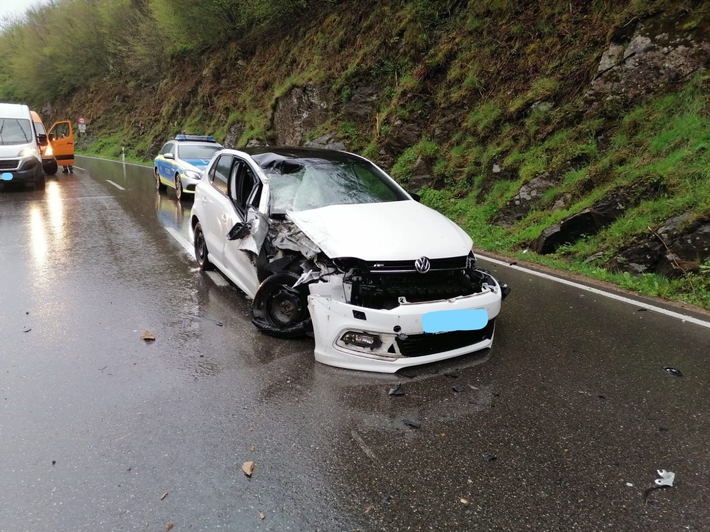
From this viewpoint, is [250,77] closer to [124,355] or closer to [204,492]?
[124,355]

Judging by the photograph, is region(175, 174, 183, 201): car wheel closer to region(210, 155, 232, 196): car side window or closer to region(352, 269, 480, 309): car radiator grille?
region(210, 155, 232, 196): car side window

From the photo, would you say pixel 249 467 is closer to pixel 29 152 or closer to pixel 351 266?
pixel 351 266

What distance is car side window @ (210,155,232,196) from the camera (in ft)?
20.3

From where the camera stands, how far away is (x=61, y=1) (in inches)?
2122

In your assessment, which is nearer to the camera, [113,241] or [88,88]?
[113,241]

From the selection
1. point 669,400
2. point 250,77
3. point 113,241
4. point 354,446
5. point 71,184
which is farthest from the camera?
point 250,77

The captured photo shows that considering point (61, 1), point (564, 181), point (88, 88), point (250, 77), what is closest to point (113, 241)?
point (564, 181)

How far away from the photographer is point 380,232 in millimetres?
4352

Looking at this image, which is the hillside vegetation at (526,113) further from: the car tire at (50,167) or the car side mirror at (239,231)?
the car tire at (50,167)

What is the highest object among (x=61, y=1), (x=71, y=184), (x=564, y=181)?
(x=61, y=1)

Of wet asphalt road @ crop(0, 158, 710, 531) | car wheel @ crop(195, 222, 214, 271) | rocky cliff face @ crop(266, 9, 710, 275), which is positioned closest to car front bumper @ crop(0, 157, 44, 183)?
rocky cliff face @ crop(266, 9, 710, 275)

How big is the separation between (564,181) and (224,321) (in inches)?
271

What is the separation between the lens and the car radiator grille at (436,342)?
3895 mm

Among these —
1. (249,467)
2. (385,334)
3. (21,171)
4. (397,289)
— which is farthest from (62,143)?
(249,467)
